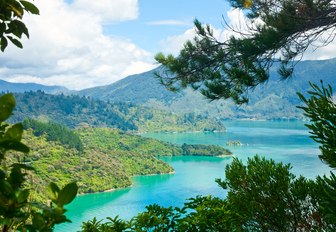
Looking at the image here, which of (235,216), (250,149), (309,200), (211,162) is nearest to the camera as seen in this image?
(309,200)

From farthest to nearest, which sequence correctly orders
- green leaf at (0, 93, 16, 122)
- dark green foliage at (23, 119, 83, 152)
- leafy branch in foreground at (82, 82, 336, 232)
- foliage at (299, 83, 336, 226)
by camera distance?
1. dark green foliage at (23, 119, 83, 152)
2. leafy branch in foreground at (82, 82, 336, 232)
3. foliage at (299, 83, 336, 226)
4. green leaf at (0, 93, 16, 122)

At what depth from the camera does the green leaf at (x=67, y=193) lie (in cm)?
53

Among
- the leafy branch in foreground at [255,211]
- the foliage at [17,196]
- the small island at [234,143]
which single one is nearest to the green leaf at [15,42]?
the foliage at [17,196]

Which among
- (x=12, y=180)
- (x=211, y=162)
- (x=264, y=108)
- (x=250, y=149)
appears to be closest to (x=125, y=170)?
(x=211, y=162)

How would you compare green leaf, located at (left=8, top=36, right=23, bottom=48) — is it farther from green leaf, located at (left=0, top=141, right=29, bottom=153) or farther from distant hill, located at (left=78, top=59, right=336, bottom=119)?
distant hill, located at (left=78, top=59, right=336, bottom=119)

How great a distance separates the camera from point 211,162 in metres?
62.5

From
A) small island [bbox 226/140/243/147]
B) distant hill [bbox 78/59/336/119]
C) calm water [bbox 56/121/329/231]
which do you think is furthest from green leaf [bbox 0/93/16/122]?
distant hill [bbox 78/59/336/119]

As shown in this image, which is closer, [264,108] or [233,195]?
[233,195]

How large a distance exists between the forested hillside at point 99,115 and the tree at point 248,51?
3890 inches

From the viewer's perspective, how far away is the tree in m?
3.90

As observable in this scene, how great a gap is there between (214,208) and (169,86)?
240cm

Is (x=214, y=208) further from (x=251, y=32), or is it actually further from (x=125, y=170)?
(x=125, y=170)

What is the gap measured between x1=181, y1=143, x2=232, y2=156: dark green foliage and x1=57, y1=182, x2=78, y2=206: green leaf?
66786 millimetres

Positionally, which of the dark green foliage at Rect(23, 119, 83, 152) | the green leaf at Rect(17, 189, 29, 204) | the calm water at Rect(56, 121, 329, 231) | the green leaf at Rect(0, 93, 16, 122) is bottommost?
the calm water at Rect(56, 121, 329, 231)
